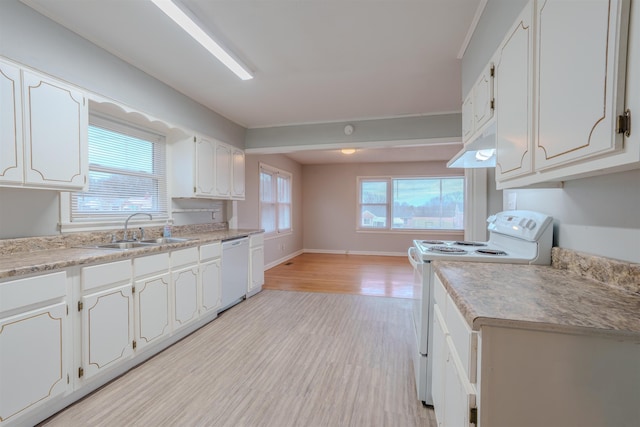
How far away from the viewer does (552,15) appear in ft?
3.33

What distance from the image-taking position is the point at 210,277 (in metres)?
2.93

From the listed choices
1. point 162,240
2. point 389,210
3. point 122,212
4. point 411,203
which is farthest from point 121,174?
point 411,203

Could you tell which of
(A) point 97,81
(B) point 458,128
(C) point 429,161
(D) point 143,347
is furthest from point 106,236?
(C) point 429,161

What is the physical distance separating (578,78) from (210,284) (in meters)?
3.10

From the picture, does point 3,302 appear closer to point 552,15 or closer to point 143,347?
point 143,347

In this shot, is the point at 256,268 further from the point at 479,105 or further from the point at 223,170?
the point at 479,105

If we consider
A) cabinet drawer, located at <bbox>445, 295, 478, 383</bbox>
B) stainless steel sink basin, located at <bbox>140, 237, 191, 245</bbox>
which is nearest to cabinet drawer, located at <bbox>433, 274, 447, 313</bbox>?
cabinet drawer, located at <bbox>445, 295, 478, 383</bbox>

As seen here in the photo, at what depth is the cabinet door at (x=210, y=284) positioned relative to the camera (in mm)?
2830

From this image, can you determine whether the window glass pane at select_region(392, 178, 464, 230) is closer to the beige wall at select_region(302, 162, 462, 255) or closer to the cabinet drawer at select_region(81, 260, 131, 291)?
the beige wall at select_region(302, 162, 462, 255)

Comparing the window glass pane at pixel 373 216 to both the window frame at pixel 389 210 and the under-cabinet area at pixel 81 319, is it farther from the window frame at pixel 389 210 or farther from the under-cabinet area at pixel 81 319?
the under-cabinet area at pixel 81 319

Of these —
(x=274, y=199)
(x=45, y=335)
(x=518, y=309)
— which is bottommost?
(x=45, y=335)

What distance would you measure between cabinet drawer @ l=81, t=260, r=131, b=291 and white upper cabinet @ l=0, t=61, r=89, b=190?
2.09ft

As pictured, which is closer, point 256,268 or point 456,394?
point 456,394

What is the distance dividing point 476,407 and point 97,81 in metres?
3.12
